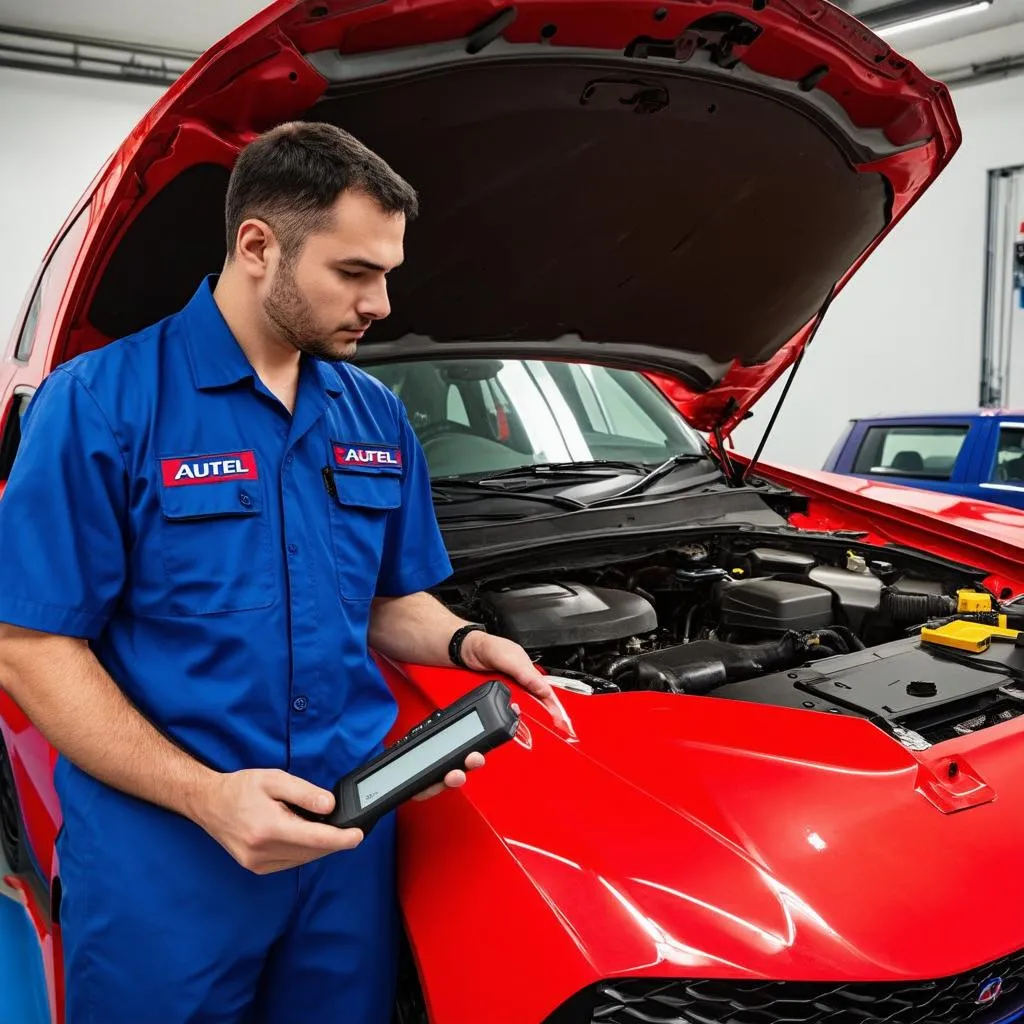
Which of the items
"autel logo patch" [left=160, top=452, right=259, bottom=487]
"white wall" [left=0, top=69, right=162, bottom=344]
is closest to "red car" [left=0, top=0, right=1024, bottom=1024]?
"autel logo patch" [left=160, top=452, right=259, bottom=487]

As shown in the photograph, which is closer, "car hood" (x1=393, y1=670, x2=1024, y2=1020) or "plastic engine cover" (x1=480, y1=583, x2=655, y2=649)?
"car hood" (x1=393, y1=670, x2=1024, y2=1020)

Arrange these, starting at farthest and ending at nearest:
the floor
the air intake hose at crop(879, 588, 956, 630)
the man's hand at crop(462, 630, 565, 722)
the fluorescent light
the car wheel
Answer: the fluorescent light < the car wheel < the air intake hose at crop(879, 588, 956, 630) < the floor < the man's hand at crop(462, 630, 565, 722)

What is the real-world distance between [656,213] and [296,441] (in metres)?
1.15

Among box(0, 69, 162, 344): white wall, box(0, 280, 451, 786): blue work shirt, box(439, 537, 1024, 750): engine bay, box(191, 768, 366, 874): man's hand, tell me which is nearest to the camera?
box(191, 768, 366, 874): man's hand

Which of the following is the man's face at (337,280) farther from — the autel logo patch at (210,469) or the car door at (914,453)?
the car door at (914,453)

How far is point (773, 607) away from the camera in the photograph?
192 cm

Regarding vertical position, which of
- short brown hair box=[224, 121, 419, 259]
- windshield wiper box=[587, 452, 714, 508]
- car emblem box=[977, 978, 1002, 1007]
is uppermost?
short brown hair box=[224, 121, 419, 259]

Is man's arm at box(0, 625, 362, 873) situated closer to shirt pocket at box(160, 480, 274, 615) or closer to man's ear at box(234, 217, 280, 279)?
shirt pocket at box(160, 480, 274, 615)

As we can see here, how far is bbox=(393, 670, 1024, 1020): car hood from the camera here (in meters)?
1.01

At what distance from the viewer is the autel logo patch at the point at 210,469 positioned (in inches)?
45.6

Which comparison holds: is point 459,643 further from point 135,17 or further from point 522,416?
point 135,17

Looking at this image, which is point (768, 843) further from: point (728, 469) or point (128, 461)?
point (728, 469)

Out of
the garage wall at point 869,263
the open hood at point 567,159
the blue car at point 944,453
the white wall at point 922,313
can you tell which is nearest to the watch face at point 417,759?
the open hood at point 567,159

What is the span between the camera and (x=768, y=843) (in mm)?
1103
